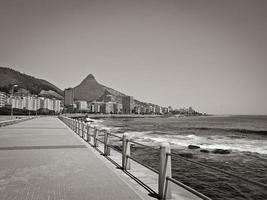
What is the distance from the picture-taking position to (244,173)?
15102 millimetres

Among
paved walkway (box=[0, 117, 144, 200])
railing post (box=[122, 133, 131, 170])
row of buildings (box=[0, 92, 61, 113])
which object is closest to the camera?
paved walkway (box=[0, 117, 144, 200])

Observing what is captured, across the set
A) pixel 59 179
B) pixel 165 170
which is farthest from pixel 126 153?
pixel 165 170

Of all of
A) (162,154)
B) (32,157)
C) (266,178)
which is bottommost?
(266,178)

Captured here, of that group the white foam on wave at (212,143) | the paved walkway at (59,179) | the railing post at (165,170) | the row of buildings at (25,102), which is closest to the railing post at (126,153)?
the paved walkway at (59,179)

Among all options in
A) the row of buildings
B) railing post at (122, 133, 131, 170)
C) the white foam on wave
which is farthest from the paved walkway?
the row of buildings

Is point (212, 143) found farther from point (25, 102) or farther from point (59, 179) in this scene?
point (25, 102)

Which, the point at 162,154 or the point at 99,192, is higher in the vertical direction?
the point at 162,154

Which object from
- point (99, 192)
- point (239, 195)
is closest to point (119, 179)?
point (99, 192)

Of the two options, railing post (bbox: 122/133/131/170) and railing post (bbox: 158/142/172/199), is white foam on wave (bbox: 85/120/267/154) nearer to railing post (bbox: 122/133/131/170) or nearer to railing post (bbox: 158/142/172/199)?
railing post (bbox: 122/133/131/170)

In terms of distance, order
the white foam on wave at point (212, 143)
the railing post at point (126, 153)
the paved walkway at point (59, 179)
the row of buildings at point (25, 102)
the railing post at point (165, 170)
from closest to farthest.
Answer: the railing post at point (165, 170), the paved walkway at point (59, 179), the railing post at point (126, 153), the white foam on wave at point (212, 143), the row of buildings at point (25, 102)

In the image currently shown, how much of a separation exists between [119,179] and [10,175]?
3024 millimetres

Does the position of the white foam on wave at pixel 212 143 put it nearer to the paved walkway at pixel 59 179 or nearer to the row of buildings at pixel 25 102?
the paved walkway at pixel 59 179

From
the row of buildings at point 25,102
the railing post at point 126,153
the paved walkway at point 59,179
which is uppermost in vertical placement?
the row of buildings at point 25,102

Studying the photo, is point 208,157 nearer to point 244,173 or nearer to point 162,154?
point 244,173
